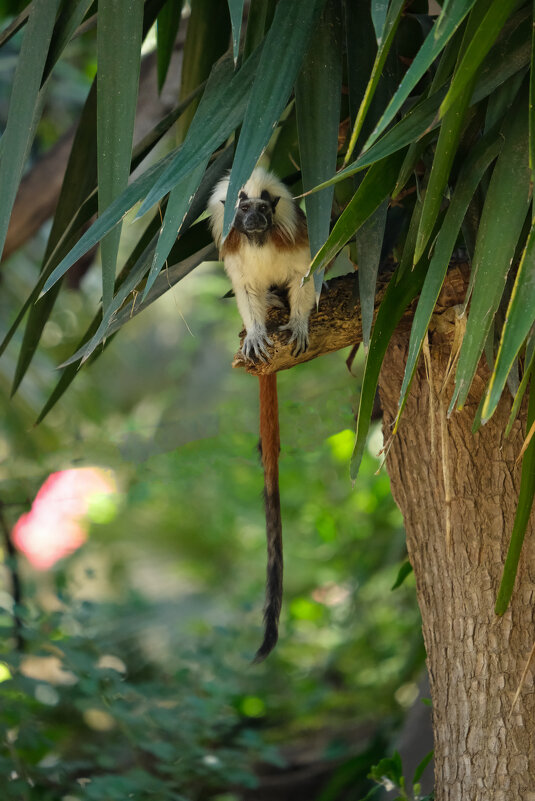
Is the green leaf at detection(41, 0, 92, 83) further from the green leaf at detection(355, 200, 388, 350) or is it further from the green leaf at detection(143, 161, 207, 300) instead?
the green leaf at detection(355, 200, 388, 350)

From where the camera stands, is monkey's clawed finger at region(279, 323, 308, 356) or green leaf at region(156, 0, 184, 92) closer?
monkey's clawed finger at region(279, 323, 308, 356)

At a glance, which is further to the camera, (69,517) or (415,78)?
(69,517)

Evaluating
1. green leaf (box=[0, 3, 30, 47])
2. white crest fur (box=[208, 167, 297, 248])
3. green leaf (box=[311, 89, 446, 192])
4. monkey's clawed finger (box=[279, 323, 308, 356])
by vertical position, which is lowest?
green leaf (box=[311, 89, 446, 192])

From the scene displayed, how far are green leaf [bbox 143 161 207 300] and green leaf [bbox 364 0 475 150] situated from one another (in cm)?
33

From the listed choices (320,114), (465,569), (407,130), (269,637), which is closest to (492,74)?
(407,130)

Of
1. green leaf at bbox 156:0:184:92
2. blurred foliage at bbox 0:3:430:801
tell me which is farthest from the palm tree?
blurred foliage at bbox 0:3:430:801

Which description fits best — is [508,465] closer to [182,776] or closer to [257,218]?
[257,218]

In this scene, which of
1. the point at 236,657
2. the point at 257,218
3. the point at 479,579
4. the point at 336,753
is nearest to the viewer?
the point at 479,579

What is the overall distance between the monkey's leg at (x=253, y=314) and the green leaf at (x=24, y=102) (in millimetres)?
513

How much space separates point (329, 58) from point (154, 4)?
21.2 inches

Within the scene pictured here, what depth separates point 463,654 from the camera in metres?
1.52

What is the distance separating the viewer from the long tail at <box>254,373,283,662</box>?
5.48 feet

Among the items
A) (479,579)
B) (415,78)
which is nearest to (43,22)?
(415,78)

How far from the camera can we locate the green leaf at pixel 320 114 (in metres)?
1.25
